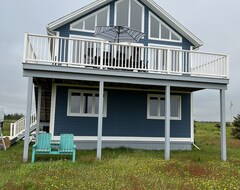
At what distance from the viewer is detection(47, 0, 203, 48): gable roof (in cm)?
1393

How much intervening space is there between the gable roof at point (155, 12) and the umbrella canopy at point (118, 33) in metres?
1.50

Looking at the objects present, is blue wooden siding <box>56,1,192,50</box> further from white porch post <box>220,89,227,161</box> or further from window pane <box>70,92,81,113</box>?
white porch post <box>220,89,227,161</box>

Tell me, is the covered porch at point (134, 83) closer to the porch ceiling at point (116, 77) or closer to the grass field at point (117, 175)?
the porch ceiling at point (116, 77)

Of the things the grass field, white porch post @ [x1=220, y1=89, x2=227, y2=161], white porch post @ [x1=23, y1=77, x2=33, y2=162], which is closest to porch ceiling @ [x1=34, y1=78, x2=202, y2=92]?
white porch post @ [x1=220, y1=89, x2=227, y2=161]

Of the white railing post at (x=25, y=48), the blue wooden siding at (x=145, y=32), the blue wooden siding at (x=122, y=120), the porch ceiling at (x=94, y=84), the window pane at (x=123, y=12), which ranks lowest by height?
the blue wooden siding at (x=122, y=120)

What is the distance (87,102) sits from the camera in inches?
573

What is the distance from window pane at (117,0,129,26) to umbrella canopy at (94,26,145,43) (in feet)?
4.40

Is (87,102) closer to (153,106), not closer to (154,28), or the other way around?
(153,106)

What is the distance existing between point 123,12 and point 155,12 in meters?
1.63

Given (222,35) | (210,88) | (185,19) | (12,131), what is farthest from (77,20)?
(222,35)

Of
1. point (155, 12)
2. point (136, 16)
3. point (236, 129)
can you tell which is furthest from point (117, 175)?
point (236, 129)

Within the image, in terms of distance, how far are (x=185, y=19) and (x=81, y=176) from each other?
1947 centimetres

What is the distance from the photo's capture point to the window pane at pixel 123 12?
15.1 meters

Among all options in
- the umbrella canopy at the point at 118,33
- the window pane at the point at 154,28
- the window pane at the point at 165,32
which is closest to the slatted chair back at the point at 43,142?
the umbrella canopy at the point at 118,33
